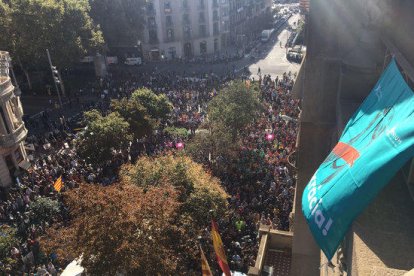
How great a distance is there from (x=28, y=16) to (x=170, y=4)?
81.1 feet

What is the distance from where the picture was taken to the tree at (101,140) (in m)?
24.9

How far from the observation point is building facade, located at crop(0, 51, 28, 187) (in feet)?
84.1

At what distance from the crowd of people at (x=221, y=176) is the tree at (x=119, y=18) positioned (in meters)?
14.1

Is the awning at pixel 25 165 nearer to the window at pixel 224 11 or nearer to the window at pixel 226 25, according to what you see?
the window at pixel 224 11

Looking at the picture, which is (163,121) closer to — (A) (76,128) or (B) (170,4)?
(A) (76,128)

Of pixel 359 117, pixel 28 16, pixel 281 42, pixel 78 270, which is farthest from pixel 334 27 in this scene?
pixel 281 42

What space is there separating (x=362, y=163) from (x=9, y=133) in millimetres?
25111

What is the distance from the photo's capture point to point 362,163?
22.4ft

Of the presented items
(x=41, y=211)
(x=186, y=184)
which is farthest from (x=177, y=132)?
(x=186, y=184)

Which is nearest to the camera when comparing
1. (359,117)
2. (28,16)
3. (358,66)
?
(359,117)

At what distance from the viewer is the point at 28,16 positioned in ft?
127

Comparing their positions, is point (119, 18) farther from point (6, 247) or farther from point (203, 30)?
point (6, 247)

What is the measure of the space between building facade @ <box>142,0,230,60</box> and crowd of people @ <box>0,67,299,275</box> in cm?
2071

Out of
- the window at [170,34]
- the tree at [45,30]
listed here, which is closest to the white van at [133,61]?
the window at [170,34]
